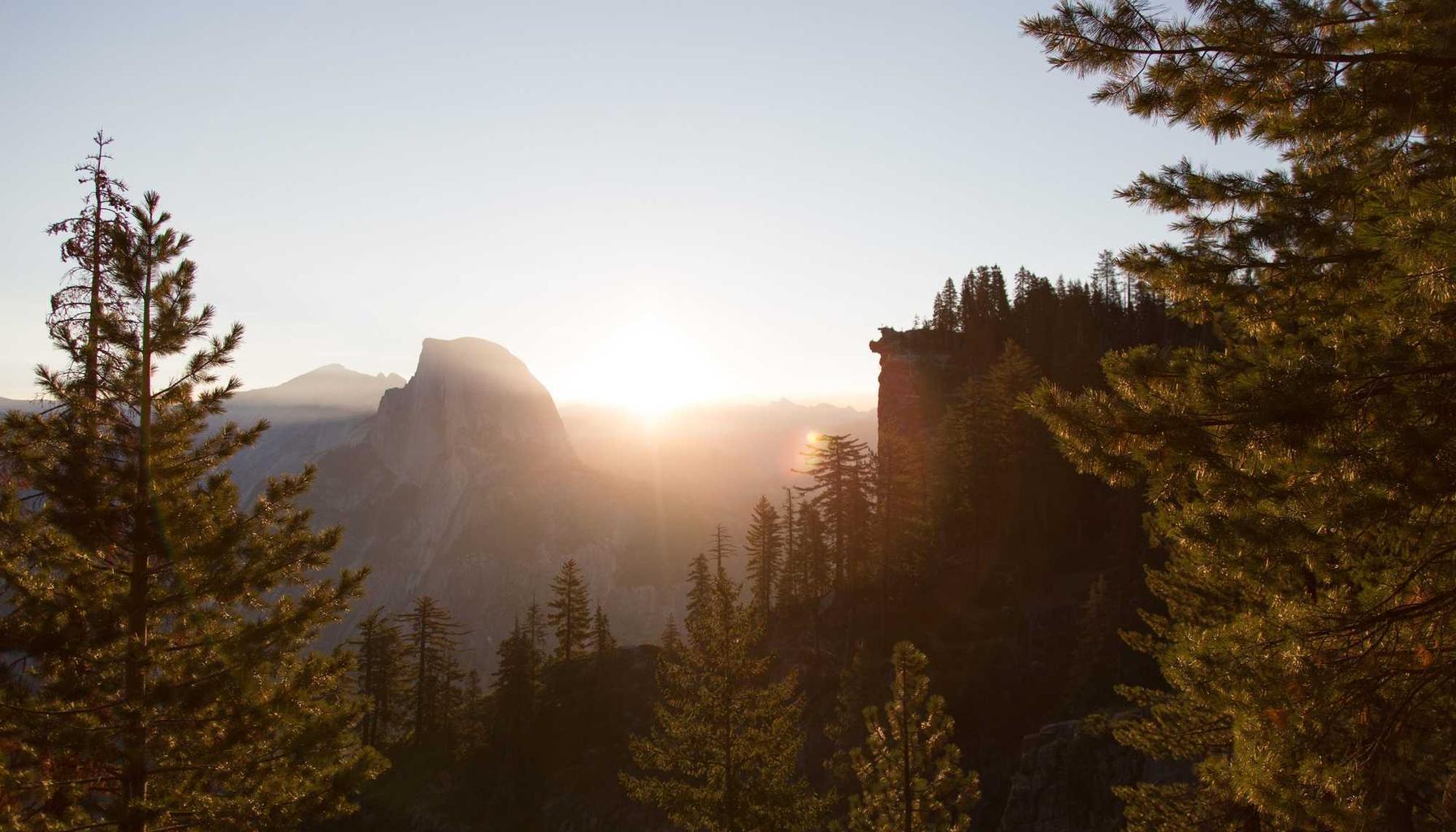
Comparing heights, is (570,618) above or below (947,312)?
below

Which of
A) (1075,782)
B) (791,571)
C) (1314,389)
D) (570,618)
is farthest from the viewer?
(791,571)

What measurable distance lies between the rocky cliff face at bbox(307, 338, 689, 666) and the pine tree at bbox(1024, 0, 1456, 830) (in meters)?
102

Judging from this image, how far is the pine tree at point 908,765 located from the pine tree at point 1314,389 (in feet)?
27.2

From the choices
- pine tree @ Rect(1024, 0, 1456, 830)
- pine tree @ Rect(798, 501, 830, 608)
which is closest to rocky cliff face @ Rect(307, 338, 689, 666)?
pine tree @ Rect(798, 501, 830, 608)

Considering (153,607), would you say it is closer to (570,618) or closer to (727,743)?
(727,743)

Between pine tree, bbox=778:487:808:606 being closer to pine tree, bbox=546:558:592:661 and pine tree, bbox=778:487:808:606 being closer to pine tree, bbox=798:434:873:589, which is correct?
pine tree, bbox=798:434:873:589

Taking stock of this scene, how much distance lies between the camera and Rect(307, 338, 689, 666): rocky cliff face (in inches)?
4286

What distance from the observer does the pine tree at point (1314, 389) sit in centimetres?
491

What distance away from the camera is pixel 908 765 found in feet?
49.2

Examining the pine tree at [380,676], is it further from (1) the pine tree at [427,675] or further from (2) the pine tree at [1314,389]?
(2) the pine tree at [1314,389]

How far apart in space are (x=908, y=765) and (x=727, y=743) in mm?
3855

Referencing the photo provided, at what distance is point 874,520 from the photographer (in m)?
41.3

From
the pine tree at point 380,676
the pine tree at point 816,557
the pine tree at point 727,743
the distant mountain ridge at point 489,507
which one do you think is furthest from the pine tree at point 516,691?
the distant mountain ridge at point 489,507

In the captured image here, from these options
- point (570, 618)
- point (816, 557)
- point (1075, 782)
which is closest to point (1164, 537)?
point (1075, 782)
